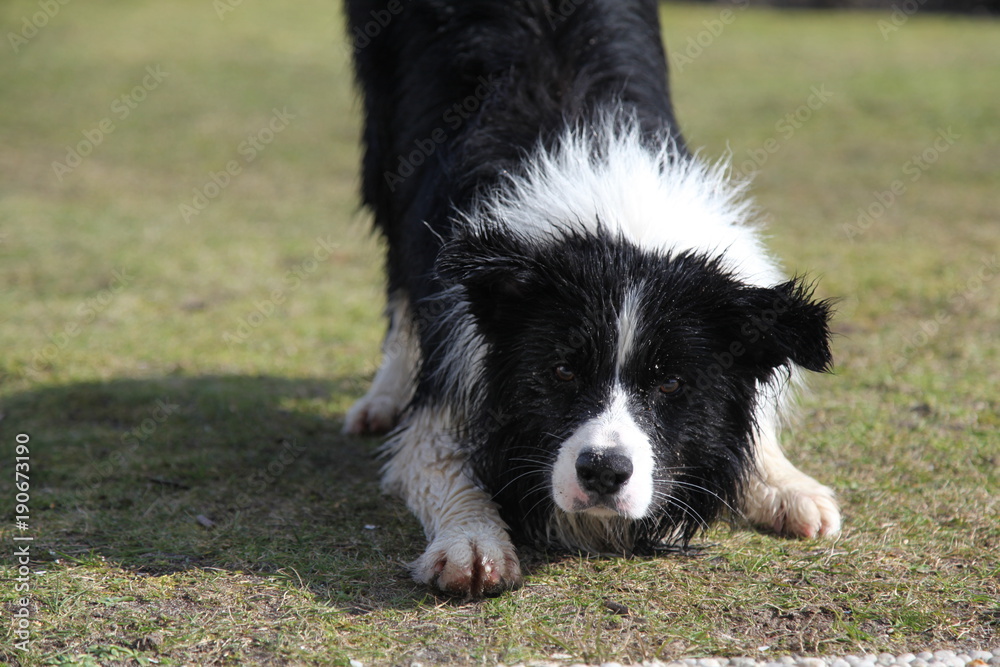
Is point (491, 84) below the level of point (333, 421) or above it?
above

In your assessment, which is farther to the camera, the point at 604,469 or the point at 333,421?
the point at 333,421

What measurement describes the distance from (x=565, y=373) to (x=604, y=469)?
378 mm

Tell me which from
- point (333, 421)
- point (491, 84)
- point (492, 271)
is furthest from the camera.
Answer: point (333, 421)

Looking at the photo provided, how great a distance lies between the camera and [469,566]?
318 centimetres

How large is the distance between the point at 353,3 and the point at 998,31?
15.8m

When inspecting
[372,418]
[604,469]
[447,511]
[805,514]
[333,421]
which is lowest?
[333,421]

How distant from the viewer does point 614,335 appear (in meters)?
→ 3.14

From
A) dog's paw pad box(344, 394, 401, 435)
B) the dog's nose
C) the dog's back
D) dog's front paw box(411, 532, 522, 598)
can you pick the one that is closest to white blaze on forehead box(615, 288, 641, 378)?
the dog's nose

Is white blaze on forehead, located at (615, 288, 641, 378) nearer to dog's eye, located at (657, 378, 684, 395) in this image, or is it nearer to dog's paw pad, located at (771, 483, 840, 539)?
dog's eye, located at (657, 378, 684, 395)

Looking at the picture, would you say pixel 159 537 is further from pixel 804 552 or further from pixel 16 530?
pixel 804 552

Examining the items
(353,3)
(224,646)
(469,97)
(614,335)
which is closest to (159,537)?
(224,646)

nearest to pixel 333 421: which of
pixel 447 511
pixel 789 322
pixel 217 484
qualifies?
pixel 217 484

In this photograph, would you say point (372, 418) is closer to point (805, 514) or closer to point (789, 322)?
point (805, 514)

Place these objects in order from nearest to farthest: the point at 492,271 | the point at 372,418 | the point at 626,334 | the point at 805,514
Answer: the point at 626,334 → the point at 492,271 → the point at 805,514 → the point at 372,418
